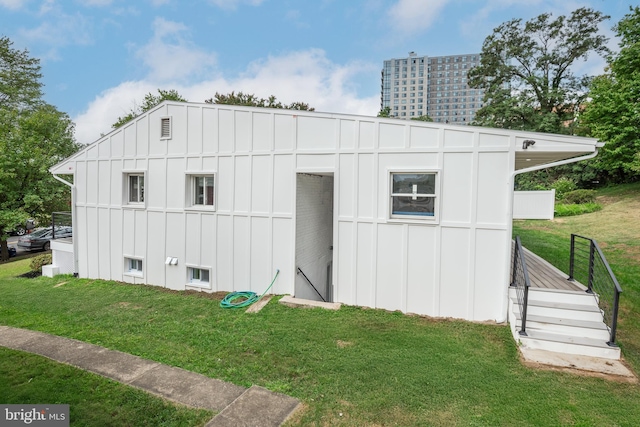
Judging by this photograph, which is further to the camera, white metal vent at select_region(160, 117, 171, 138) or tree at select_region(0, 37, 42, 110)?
tree at select_region(0, 37, 42, 110)

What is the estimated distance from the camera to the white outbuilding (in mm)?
5703

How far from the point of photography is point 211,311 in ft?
21.1

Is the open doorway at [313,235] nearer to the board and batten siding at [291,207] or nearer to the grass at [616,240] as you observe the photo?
the board and batten siding at [291,207]

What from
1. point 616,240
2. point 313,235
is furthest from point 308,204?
point 616,240

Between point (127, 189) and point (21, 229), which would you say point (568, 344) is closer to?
point (127, 189)

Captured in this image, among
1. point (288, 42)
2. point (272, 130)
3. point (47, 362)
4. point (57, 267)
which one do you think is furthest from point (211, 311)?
point (288, 42)

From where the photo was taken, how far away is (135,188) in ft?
29.9

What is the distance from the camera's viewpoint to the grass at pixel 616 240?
5.47m

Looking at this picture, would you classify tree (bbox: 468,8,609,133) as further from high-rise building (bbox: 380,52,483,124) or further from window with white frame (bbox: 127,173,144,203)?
high-rise building (bbox: 380,52,483,124)

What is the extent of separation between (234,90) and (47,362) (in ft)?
77.4

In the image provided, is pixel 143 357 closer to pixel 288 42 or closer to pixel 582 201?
pixel 288 42

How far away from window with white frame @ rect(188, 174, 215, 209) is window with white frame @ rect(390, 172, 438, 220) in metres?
4.56

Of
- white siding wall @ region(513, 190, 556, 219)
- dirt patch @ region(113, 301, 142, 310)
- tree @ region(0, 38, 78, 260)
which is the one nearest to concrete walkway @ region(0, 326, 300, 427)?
dirt patch @ region(113, 301, 142, 310)

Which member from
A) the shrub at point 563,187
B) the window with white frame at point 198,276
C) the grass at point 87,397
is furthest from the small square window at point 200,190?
the shrub at point 563,187
